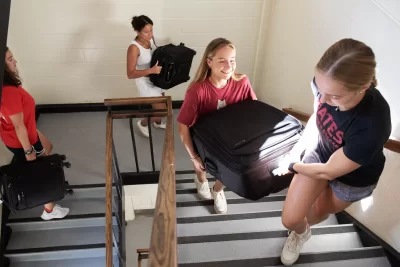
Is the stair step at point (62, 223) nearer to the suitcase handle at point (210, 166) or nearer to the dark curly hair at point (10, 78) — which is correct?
the dark curly hair at point (10, 78)

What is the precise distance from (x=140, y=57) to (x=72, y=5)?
2.99 ft

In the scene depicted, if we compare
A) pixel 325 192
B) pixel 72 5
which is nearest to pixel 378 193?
pixel 325 192

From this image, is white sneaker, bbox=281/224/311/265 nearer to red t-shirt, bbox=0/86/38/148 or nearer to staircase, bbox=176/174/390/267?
staircase, bbox=176/174/390/267

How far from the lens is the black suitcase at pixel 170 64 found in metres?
3.08

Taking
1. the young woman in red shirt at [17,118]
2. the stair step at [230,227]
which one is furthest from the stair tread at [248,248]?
the young woman in red shirt at [17,118]

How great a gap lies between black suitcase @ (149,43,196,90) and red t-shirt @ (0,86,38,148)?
1.06 metres

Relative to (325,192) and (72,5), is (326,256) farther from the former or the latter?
(72,5)

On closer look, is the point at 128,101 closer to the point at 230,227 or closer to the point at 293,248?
the point at 230,227

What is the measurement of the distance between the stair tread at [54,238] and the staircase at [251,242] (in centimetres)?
119

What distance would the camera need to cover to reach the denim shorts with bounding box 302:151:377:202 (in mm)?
1673

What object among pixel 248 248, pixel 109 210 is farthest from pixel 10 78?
pixel 248 248

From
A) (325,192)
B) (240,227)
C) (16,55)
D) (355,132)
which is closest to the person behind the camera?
(355,132)

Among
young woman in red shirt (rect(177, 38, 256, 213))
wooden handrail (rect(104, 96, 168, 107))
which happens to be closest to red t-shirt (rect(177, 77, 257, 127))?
young woman in red shirt (rect(177, 38, 256, 213))

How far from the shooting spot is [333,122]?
4.88 feet
